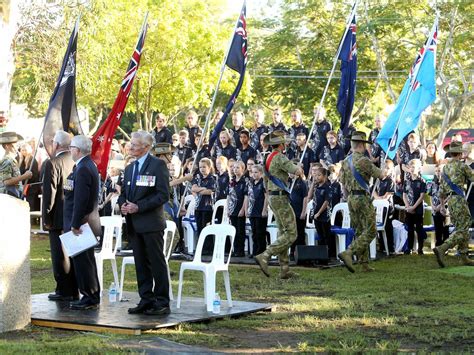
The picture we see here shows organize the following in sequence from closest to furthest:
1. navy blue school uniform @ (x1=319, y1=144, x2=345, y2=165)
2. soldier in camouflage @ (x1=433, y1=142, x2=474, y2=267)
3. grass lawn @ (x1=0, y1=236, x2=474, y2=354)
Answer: grass lawn @ (x1=0, y1=236, x2=474, y2=354), soldier in camouflage @ (x1=433, y1=142, x2=474, y2=267), navy blue school uniform @ (x1=319, y1=144, x2=345, y2=165)

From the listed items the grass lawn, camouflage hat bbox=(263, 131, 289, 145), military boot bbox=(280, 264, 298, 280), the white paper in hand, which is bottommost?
the grass lawn

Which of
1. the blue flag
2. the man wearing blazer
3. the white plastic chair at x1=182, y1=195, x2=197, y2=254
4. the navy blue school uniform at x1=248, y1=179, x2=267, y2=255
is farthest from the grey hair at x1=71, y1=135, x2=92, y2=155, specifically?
the white plastic chair at x1=182, y1=195, x2=197, y2=254

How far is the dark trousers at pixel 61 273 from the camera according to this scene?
1154cm

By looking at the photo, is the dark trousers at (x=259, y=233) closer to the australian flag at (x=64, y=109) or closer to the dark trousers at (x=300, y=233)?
the dark trousers at (x=300, y=233)

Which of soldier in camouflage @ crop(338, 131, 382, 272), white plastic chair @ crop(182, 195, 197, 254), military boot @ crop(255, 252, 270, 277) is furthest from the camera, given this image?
white plastic chair @ crop(182, 195, 197, 254)

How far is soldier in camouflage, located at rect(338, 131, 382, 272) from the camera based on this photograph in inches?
591

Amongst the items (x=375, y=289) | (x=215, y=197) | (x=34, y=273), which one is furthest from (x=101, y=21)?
(x=375, y=289)

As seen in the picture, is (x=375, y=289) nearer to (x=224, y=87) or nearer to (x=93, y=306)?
(x=93, y=306)

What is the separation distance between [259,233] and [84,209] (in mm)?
6645

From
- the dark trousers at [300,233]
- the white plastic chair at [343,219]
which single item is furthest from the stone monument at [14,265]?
the white plastic chair at [343,219]

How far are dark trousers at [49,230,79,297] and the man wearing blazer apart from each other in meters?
1.33

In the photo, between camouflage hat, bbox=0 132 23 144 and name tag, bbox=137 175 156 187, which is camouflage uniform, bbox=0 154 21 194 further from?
name tag, bbox=137 175 156 187

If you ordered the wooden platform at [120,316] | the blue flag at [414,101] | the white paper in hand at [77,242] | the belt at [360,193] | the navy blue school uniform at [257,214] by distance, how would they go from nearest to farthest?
the wooden platform at [120,316] → the white paper in hand at [77,242] → the belt at [360,193] → the blue flag at [414,101] → the navy blue school uniform at [257,214]

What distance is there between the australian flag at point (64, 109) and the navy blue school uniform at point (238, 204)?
14.2 ft
